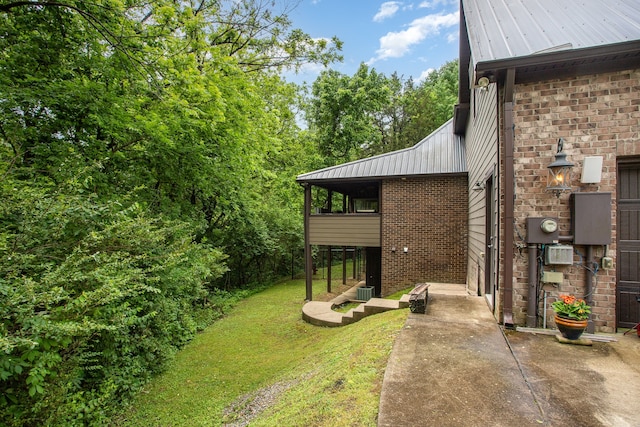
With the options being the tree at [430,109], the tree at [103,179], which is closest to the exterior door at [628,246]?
the tree at [103,179]

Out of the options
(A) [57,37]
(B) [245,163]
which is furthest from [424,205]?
(A) [57,37]

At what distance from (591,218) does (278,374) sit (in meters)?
5.27

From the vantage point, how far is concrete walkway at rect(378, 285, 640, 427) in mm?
2279

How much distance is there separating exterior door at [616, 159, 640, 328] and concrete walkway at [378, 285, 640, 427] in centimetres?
40

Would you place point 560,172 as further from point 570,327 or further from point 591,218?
point 570,327

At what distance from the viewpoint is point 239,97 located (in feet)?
24.7

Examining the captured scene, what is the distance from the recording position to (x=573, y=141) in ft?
12.8

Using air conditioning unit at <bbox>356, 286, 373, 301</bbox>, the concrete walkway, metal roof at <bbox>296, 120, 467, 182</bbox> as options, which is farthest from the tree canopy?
air conditioning unit at <bbox>356, 286, 373, 301</bbox>

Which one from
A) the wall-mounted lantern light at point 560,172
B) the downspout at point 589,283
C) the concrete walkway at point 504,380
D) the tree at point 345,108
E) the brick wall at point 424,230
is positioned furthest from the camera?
the tree at point 345,108

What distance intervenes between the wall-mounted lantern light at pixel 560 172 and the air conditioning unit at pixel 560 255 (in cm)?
72

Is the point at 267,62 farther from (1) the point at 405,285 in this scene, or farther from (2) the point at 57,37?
(1) the point at 405,285

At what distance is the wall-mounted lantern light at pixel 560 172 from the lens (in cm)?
374

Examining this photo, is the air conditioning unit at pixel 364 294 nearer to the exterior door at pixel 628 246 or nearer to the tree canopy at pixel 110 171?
the tree canopy at pixel 110 171

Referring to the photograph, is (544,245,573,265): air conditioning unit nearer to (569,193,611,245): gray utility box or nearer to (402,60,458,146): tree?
(569,193,611,245): gray utility box
